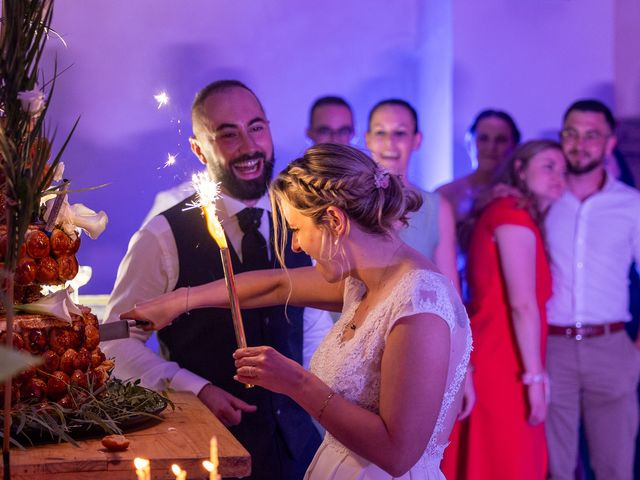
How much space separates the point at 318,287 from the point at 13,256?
1.07 metres

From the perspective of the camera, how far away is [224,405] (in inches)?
97.3

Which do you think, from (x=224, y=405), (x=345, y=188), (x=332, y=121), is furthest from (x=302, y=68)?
(x=345, y=188)

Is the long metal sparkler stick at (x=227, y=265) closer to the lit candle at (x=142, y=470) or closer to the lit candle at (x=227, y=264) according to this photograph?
the lit candle at (x=227, y=264)

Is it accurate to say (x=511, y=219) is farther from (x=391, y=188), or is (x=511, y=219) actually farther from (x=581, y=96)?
(x=391, y=188)

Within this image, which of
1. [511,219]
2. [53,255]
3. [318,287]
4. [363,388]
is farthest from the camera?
[511,219]

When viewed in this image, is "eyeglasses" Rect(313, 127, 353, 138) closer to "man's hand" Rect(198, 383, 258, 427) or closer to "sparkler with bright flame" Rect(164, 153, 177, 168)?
"sparkler with bright flame" Rect(164, 153, 177, 168)

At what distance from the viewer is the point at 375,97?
4688mm

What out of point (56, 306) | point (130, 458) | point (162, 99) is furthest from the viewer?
point (162, 99)

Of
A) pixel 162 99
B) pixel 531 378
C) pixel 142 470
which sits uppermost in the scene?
pixel 162 99

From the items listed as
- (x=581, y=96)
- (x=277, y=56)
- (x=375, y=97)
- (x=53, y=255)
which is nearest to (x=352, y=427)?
(x=53, y=255)

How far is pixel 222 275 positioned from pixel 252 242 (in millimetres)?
148

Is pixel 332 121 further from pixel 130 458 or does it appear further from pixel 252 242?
pixel 130 458

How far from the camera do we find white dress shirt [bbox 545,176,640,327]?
4.29 metres

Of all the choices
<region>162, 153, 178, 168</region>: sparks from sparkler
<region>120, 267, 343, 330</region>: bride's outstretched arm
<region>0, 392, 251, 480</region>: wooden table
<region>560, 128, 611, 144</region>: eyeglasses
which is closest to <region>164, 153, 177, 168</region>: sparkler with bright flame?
<region>162, 153, 178, 168</region>: sparks from sparkler
